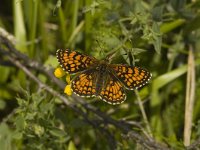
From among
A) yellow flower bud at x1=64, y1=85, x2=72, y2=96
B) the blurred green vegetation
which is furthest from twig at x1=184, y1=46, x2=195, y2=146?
yellow flower bud at x1=64, y1=85, x2=72, y2=96

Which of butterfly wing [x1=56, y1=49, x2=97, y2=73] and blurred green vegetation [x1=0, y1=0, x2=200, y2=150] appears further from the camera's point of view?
blurred green vegetation [x1=0, y1=0, x2=200, y2=150]

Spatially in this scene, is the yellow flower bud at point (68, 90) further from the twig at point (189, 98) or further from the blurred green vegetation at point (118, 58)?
the twig at point (189, 98)

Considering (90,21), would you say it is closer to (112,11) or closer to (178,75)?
(112,11)

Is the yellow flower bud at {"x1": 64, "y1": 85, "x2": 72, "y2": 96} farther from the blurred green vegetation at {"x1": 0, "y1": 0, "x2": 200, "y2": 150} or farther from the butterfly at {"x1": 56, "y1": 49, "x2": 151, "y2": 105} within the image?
the blurred green vegetation at {"x1": 0, "y1": 0, "x2": 200, "y2": 150}

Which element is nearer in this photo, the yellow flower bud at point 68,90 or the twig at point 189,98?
the yellow flower bud at point 68,90

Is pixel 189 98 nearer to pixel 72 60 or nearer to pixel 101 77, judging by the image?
pixel 101 77

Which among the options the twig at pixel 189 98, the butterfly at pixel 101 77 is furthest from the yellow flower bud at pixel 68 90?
the twig at pixel 189 98

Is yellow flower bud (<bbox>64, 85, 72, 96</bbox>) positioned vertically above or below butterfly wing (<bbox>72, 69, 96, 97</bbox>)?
below
